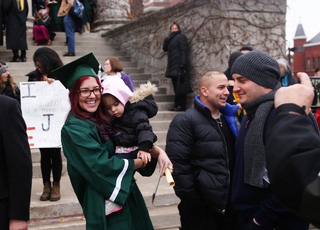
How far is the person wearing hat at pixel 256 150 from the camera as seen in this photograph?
230 cm

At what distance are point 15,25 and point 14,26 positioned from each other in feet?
0.11

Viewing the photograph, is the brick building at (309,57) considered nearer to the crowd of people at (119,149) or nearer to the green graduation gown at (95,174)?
the crowd of people at (119,149)

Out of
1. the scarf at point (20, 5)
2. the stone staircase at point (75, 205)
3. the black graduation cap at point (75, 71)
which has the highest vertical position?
the scarf at point (20, 5)

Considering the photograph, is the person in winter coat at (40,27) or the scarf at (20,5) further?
the person in winter coat at (40,27)

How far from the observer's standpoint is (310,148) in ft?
4.12

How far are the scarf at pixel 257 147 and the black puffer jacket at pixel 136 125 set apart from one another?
66cm

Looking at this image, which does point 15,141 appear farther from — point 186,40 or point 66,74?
point 186,40

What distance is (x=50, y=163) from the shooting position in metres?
4.99

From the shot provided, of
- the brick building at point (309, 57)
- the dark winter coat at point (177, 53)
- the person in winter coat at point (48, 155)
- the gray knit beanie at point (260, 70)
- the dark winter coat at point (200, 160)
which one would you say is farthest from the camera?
the brick building at point (309, 57)

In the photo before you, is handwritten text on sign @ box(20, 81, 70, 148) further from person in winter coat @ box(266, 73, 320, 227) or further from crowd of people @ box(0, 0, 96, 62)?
crowd of people @ box(0, 0, 96, 62)

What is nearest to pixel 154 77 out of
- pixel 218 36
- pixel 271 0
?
pixel 218 36

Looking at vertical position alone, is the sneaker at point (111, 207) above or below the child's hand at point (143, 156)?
below

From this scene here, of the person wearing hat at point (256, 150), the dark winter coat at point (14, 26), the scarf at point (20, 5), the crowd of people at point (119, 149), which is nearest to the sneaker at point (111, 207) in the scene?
the crowd of people at point (119, 149)

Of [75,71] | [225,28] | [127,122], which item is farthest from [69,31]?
[127,122]
